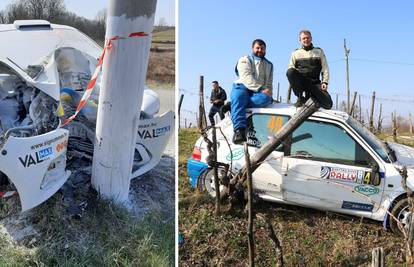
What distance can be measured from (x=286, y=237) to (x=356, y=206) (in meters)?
0.85

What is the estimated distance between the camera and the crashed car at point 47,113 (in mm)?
4504

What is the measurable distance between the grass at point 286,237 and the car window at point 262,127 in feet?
2.56

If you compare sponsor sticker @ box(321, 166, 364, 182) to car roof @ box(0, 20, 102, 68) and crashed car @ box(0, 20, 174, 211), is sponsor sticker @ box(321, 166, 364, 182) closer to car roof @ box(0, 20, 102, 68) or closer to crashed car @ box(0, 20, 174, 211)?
crashed car @ box(0, 20, 174, 211)

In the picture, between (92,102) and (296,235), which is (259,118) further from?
(92,102)

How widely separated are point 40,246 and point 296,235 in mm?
2612

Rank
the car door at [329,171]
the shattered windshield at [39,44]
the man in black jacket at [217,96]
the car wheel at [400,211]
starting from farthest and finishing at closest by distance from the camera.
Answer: the man in black jacket at [217,96], the shattered windshield at [39,44], the car door at [329,171], the car wheel at [400,211]

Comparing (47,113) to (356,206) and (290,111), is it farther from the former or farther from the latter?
(356,206)

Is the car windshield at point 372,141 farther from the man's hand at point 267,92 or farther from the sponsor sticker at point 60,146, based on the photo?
the sponsor sticker at point 60,146

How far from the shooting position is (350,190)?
5.25 meters

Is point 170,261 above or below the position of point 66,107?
below

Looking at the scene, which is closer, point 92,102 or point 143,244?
point 143,244

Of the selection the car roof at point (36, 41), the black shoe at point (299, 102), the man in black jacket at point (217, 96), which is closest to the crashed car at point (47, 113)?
the car roof at point (36, 41)

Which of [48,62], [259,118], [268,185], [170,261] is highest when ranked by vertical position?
[48,62]

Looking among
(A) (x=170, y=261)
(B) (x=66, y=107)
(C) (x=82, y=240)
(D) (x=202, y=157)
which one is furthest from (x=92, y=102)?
(A) (x=170, y=261)
